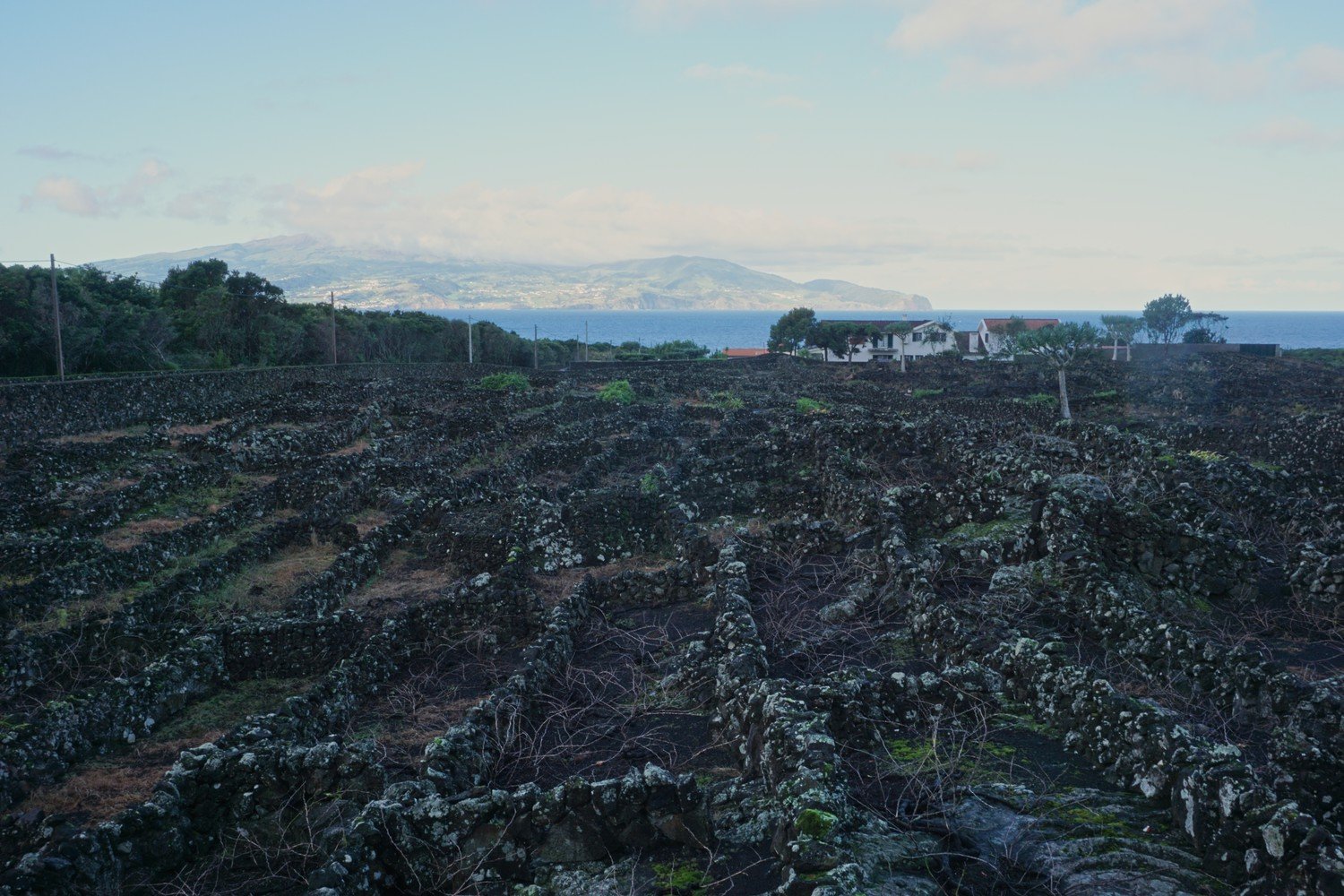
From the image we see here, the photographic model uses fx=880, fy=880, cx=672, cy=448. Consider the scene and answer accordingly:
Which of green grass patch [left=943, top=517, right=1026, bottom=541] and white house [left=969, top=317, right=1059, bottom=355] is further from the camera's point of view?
white house [left=969, top=317, right=1059, bottom=355]

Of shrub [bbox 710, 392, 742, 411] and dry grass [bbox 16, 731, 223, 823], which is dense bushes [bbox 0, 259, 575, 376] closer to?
shrub [bbox 710, 392, 742, 411]

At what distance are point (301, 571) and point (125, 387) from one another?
20507mm

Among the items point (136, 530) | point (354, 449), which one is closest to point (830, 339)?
point (354, 449)

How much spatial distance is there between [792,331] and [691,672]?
86995 mm

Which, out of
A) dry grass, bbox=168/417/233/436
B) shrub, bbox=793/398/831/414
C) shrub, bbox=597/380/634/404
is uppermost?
shrub, bbox=597/380/634/404

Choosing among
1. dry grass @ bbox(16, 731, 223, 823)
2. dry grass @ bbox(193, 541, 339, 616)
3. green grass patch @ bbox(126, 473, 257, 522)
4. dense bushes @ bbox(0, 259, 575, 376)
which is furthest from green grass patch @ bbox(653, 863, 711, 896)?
dense bushes @ bbox(0, 259, 575, 376)

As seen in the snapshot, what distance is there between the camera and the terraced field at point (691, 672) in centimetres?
653

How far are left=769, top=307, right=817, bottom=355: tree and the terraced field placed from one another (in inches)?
2819

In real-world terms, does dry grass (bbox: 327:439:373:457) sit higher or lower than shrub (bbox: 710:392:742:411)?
lower

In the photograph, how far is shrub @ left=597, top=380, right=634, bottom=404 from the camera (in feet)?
135

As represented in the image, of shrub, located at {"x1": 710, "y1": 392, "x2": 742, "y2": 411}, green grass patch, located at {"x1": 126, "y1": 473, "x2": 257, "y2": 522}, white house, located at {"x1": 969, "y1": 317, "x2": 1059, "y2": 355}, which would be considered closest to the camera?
green grass patch, located at {"x1": 126, "y1": 473, "x2": 257, "y2": 522}

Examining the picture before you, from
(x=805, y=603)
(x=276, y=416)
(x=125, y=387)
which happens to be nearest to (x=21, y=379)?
(x=125, y=387)

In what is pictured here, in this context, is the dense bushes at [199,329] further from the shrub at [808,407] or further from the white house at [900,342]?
the shrub at [808,407]

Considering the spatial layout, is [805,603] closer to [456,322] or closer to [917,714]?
[917,714]
